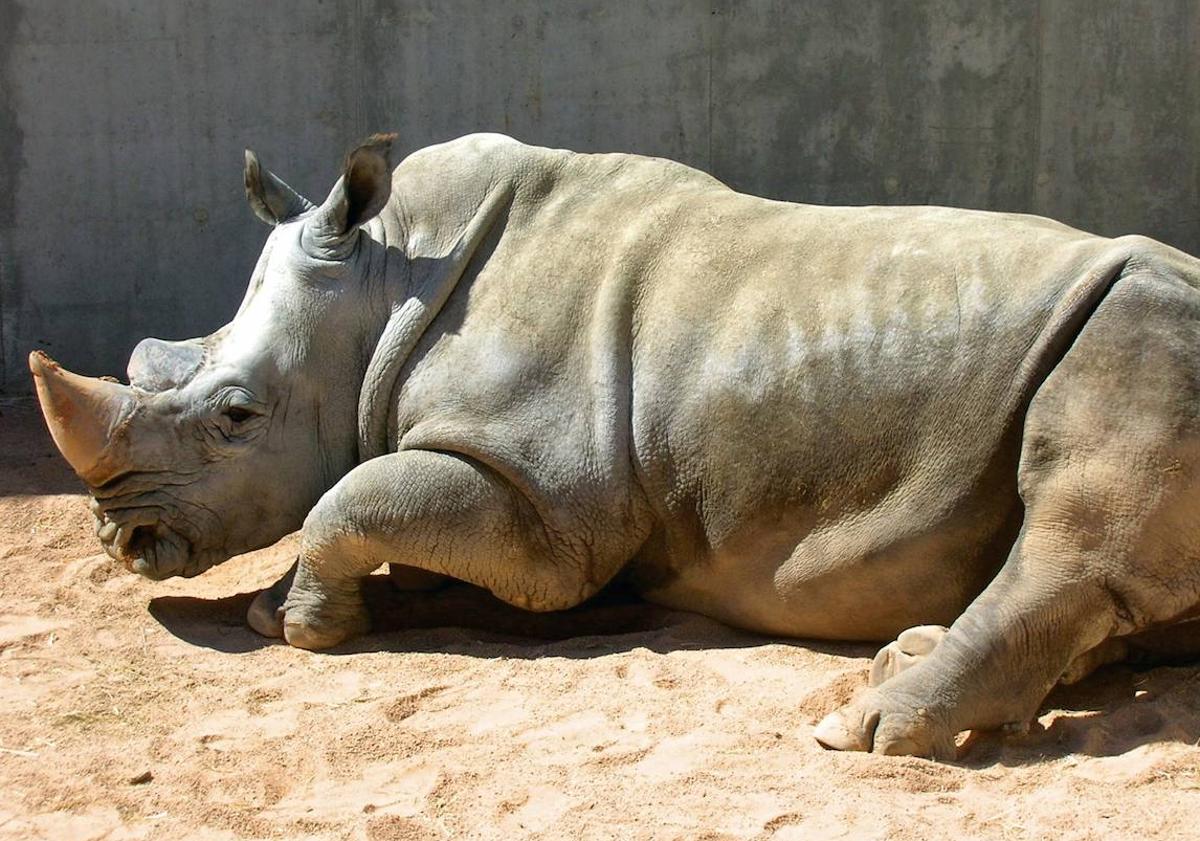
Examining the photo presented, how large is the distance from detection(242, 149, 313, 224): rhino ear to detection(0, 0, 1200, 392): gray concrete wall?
9.07ft

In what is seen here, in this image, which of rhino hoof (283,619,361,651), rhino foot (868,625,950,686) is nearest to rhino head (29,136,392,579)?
rhino hoof (283,619,361,651)

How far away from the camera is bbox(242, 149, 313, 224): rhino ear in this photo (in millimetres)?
5758

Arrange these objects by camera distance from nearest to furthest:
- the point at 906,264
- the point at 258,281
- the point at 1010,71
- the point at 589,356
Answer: the point at 906,264 → the point at 589,356 → the point at 258,281 → the point at 1010,71

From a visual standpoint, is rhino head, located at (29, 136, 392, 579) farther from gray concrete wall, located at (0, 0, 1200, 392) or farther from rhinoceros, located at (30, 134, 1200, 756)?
gray concrete wall, located at (0, 0, 1200, 392)

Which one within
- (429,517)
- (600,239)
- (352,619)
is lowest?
(352,619)

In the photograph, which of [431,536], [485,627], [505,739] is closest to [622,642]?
[485,627]

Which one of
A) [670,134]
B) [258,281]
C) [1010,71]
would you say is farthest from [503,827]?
[1010,71]

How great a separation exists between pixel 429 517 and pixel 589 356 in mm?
703

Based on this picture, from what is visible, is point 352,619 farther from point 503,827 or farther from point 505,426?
point 503,827

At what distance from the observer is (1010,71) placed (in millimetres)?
8469

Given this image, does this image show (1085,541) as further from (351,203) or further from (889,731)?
(351,203)

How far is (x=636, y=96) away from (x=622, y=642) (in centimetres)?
409

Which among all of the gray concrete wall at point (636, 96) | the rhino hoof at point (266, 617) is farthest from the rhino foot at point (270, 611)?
the gray concrete wall at point (636, 96)

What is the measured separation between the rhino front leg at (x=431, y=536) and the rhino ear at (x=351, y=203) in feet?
2.65
